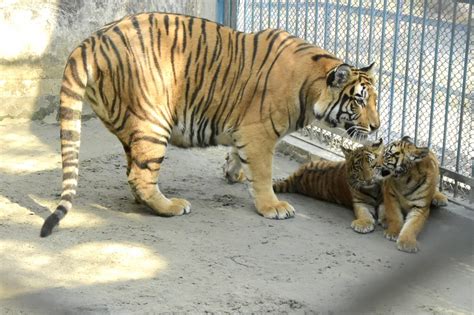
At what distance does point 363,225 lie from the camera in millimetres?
4875

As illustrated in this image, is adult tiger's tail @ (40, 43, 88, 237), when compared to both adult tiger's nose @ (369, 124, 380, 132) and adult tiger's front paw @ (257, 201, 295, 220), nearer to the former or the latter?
adult tiger's front paw @ (257, 201, 295, 220)

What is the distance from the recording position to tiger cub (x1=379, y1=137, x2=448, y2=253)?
15.6 feet

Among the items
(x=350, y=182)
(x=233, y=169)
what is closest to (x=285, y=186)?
(x=233, y=169)

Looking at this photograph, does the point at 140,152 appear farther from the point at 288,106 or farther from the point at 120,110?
the point at 288,106

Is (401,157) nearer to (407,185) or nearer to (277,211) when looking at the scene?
(407,185)

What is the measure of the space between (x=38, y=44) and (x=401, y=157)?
3.65 metres

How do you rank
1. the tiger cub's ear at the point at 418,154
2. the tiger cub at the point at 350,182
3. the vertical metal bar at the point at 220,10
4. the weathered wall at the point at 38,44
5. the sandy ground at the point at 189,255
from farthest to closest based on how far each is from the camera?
the vertical metal bar at the point at 220,10
the weathered wall at the point at 38,44
the tiger cub at the point at 350,182
the tiger cub's ear at the point at 418,154
the sandy ground at the point at 189,255

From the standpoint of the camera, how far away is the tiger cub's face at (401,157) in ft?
15.6

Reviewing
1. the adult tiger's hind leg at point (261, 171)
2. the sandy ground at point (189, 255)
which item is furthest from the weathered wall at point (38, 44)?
the adult tiger's hind leg at point (261, 171)

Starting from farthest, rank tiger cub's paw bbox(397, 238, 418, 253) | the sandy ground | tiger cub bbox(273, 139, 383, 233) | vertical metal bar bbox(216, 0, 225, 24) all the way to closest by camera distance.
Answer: vertical metal bar bbox(216, 0, 225, 24), tiger cub bbox(273, 139, 383, 233), tiger cub's paw bbox(397, 238, 418, 253), the sandy ground

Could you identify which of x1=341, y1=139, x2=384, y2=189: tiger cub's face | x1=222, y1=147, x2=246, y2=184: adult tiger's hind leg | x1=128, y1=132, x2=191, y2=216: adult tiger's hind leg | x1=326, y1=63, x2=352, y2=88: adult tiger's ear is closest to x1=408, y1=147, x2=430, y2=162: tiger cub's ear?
x1=341, y1=139, x2=384, y2=189: tiger cub's face

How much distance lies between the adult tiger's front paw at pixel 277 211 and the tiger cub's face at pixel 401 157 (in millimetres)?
641

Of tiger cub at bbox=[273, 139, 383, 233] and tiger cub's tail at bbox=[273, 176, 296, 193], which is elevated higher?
tiger cub at bbox=[273, 139, 383, 233]

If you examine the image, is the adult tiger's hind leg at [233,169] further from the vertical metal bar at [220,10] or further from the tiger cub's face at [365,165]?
the vertical metal bar at [220,10]
